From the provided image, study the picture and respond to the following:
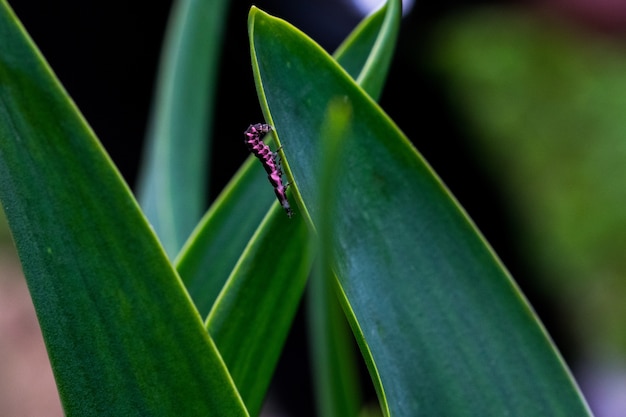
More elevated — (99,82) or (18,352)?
(99,82)

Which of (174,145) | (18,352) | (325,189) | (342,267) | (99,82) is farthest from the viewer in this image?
(18,352)

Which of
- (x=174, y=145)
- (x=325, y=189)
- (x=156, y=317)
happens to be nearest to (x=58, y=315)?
(x=156, y=317)

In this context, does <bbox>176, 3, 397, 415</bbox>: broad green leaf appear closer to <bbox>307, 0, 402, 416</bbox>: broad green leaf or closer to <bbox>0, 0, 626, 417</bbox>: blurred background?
<bbox>307, 0, 402, 416</bbox>: broad green leaf

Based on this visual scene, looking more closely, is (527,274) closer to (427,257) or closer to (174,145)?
(174,145)

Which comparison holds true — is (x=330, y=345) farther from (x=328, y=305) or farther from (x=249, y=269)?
(x=249, y=269)

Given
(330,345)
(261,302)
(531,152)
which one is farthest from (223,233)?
(531,152)
